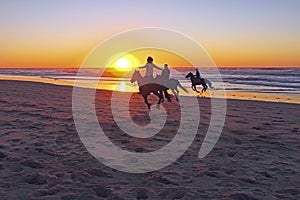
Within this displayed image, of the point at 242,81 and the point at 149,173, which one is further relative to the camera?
the point at 242,81

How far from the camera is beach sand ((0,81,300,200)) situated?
5480 millimetres

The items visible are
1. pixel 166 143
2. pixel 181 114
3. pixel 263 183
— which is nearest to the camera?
pixel 263 183

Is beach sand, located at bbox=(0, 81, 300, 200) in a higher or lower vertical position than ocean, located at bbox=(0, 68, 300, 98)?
lower

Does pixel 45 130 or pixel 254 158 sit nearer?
pixel 254 158

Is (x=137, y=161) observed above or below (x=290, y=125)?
below

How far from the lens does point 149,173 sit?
257 inches

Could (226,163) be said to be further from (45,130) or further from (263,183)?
(45,130)

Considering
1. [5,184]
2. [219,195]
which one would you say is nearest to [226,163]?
[219,195]

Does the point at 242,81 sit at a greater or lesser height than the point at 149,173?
greater

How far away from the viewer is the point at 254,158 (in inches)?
300

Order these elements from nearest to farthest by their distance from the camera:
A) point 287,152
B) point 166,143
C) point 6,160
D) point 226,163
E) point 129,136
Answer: point 6,160
point 226,163
point 287,152
point 166,143
point 129,136

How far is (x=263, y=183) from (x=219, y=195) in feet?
3.61

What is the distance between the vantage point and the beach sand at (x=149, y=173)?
548 cm

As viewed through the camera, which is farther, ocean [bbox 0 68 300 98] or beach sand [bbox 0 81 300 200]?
ocean [bbox 0 68 300 98]
